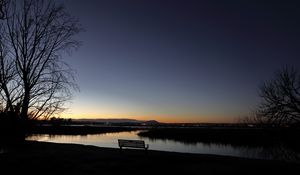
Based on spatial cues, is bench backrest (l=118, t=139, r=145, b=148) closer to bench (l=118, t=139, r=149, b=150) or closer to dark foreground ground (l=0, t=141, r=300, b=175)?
bench (l=118, t=139, r=149, b=150)

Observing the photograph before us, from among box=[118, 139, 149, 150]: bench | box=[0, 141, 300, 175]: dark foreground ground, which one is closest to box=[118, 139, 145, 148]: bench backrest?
box=[118, 139, 149, 150]: bench

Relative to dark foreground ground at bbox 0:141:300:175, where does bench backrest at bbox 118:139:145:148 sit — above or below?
above

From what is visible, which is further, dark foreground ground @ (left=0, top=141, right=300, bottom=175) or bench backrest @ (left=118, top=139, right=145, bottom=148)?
bench backrest @ (left=118, top=139, right=145, bottom=148)

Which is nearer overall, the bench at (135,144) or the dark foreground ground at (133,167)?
the dark foreground ground at (133,167)

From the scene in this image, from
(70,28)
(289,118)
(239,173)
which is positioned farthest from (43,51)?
(289,118)

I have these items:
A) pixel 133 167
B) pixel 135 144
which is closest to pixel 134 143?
pixel 135 144

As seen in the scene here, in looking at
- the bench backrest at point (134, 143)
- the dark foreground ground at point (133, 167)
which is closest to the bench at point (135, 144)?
the bench backrest at point (134, 143)

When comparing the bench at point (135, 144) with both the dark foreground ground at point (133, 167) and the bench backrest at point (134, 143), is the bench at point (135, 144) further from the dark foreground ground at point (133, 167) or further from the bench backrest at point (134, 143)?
the dark foreground ground at point (133, 167)

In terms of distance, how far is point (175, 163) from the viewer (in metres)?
12.8

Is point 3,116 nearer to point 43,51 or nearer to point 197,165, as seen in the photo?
point 197,165

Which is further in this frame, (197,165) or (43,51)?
(43,51)

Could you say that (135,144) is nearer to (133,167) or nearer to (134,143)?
(134,143)

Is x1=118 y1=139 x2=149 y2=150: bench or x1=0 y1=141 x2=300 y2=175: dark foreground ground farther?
x1=118 y1=139 x2=149 y2=150: bench

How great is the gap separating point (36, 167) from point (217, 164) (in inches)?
313
